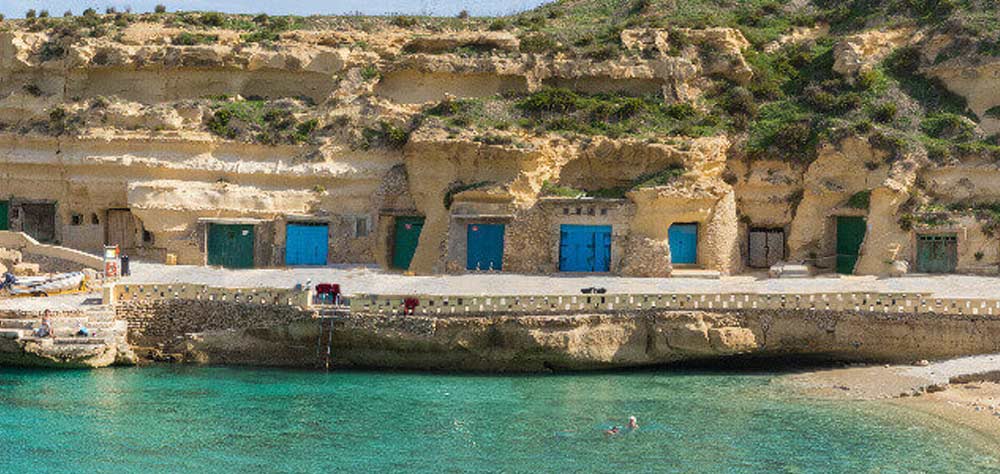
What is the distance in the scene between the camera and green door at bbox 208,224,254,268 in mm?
50688

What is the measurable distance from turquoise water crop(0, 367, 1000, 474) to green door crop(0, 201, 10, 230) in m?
14.7

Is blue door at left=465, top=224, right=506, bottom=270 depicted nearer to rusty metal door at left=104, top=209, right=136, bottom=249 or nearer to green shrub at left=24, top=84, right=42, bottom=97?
→ rusty metal door at left=104, top=209, right=136, bottom=249

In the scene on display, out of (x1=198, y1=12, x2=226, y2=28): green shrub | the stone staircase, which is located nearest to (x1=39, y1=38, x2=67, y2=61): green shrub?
(x1=198, y1=12, x2=226, y2=28): green shrub

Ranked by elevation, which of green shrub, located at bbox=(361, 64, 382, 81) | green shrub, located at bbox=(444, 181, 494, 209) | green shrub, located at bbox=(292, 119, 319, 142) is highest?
green shrub, located at bbox=(361, 64, 382, 81)

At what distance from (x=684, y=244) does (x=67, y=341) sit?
2259 cm

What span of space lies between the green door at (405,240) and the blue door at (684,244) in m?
9.72

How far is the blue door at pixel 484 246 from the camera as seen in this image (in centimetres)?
4894

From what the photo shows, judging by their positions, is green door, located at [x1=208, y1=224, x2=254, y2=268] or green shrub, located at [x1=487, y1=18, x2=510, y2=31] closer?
green door, located at [x1=208, y1=224, x2=254, y2=268]

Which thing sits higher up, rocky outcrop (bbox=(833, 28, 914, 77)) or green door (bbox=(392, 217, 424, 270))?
rocky outcrop (bbox=(833, 28, 914, 77))

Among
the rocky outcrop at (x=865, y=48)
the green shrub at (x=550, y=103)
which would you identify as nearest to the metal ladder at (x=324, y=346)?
the green shrub at (x=550, y=103)

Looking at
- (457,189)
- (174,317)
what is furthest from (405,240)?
(174,317)

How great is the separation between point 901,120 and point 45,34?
3596 centimetres

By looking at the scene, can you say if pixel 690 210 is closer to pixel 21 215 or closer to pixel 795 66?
pixel 795 66

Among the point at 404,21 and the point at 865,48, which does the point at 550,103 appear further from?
the point at 865,48
